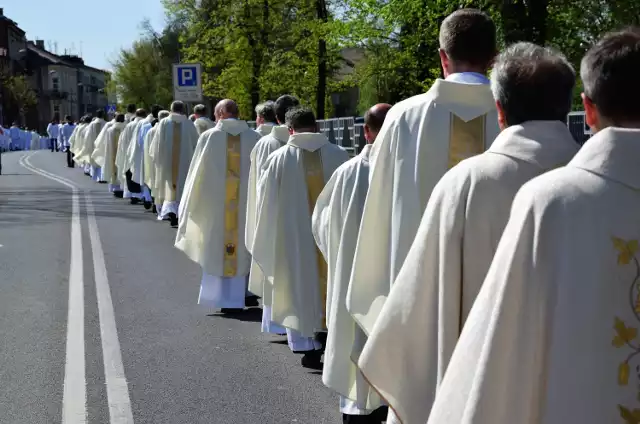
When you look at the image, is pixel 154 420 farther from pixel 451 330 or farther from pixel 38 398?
pixel 451 330

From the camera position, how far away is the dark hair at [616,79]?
9.20 feet

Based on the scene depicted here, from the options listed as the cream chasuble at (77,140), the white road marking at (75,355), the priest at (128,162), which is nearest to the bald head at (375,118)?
the white road marking at (75,355)

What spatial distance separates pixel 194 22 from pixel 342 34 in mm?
9421

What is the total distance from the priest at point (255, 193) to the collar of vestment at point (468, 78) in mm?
3928

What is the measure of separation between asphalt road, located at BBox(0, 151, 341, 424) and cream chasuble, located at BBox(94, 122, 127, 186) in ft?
36.6

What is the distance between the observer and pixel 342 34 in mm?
37500

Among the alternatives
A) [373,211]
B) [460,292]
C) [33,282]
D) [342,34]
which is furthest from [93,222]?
[342,34]

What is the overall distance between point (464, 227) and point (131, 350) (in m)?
5.22

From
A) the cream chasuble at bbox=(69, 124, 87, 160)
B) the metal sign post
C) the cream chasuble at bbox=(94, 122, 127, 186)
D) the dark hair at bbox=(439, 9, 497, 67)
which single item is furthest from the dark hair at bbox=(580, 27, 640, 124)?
the cream chasuble at bbox=(69, 124, 87, 160)

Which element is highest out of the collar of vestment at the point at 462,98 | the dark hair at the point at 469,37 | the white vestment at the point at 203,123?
the dark hair at the point at 469,37

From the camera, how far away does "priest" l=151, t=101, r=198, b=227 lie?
18.1 meters

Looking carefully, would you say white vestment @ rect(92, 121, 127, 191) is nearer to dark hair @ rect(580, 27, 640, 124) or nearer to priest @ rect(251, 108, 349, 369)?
priest @ rect(251, 108, 349, 369)

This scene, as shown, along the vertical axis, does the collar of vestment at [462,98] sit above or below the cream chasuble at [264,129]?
above

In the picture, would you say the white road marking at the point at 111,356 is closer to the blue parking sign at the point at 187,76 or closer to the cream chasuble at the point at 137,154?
the cream chasuble at the point at 137,154
